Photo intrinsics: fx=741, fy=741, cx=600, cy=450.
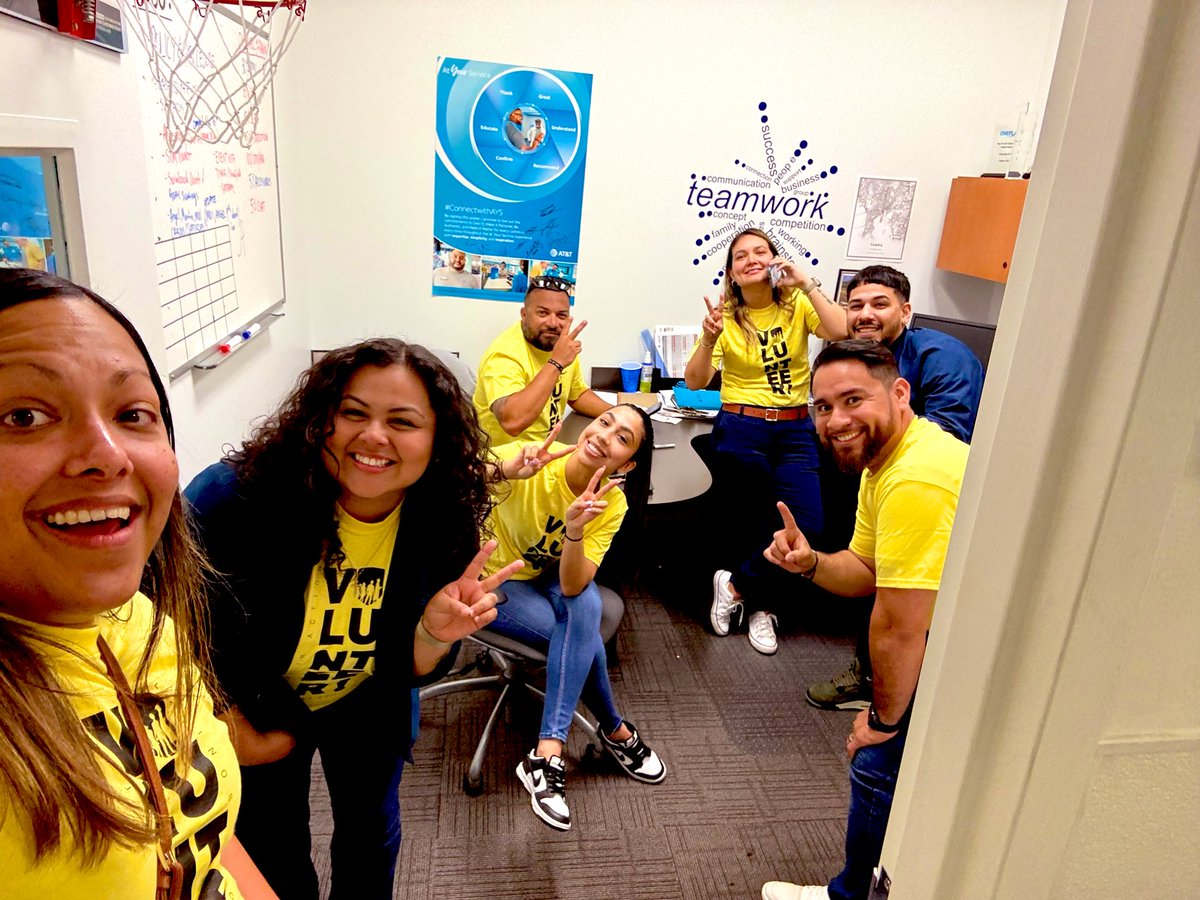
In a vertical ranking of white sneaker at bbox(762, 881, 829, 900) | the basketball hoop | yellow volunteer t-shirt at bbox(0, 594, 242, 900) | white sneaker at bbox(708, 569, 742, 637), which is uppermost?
the basketball hoop

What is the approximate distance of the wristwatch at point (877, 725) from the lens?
1517mm

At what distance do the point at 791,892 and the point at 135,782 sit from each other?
166cm

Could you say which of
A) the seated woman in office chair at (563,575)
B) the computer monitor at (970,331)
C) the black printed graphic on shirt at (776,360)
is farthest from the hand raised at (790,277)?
the seated woman in office chair at (563,575)

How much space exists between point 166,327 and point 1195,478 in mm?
2175

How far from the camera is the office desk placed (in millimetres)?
2875

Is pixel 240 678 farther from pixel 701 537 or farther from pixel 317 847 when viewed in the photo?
pixel 701 537

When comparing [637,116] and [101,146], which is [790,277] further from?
[101,146]

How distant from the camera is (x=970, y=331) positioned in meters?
3.06

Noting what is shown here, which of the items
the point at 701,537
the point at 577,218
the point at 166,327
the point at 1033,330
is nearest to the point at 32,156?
the point at 166,327

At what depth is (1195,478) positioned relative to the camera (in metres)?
0.52

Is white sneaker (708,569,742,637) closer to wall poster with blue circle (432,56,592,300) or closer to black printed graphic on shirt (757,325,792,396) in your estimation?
black printed graphic on shirt (757,325,792,396)

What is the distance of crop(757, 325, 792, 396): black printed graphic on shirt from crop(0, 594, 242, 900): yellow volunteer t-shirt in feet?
8.25

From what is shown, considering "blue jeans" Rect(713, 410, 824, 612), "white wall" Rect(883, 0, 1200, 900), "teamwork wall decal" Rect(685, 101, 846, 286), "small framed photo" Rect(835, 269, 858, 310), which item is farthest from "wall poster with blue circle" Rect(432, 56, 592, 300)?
"white wall" Rect(883, 0, 1200, 900)

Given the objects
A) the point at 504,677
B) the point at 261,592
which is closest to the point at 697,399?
the point at 504,677
